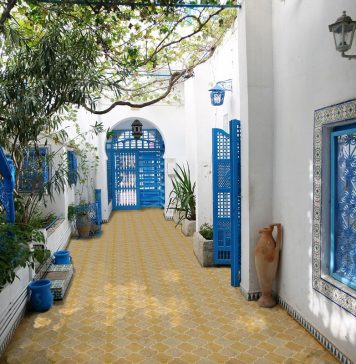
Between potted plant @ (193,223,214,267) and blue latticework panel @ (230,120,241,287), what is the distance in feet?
3.42

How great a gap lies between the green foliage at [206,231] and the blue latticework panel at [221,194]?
0.46 m

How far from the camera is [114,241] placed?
8023 millimetres

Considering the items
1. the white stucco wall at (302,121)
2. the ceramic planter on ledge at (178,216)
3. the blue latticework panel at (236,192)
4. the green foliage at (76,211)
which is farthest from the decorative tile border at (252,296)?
the green foliage at (76,211)

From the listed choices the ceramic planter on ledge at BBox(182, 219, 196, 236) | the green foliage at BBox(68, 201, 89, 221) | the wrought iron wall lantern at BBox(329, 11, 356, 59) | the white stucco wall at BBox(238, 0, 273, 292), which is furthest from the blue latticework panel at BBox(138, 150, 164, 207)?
the wrought iron wall lantern at BBox(329, 11, 356, 59)

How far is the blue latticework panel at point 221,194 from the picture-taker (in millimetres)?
5723

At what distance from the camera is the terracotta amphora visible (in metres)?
4.25

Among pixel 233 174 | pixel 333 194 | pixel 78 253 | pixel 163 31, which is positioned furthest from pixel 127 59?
pixel 333 194

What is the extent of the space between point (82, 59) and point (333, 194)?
133 inches

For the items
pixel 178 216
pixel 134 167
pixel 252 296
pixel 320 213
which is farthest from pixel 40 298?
pixel 134 167

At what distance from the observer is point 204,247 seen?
5.99 meters

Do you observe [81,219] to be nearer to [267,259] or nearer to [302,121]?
[267,259]

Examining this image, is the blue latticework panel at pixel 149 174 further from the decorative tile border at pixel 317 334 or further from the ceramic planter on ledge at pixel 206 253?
the decorative tile border at pixel 317 334

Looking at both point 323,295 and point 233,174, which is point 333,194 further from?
point 233,174

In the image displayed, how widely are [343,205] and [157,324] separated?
2.28m
